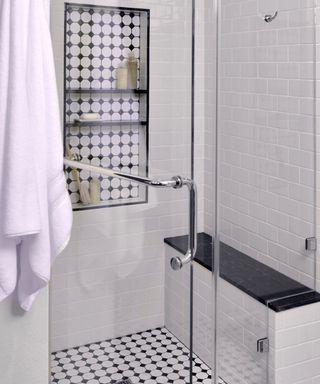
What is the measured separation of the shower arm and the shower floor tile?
27 cm

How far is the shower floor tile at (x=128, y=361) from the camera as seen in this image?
1.82 m

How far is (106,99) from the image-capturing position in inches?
70.3

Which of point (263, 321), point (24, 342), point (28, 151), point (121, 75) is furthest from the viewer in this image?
point (263, 321)

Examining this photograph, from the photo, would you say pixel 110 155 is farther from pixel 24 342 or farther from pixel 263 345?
pixel 263 345

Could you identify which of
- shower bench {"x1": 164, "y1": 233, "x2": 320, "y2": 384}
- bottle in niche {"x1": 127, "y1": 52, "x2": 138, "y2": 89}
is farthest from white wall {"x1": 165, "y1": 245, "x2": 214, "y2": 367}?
bottle in niche {"x1": 127, "y1": 52, "x2": 138, "y2": 89}

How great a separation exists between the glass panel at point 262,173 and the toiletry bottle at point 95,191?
0.59 metres

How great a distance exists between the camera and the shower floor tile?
5.96 feet

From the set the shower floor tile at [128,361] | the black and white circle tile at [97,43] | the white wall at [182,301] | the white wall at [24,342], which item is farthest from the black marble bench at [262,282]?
the black and white circle tile at [97,43]

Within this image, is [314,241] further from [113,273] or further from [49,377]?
[49,377]

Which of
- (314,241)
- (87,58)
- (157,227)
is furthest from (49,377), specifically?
(314,241)

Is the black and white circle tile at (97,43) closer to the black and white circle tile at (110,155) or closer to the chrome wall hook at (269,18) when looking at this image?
the black and white circle tile at (110,155)

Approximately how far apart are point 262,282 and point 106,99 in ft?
3.63

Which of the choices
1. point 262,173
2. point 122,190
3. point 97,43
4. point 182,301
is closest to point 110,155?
point 122,190

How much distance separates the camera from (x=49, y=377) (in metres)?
1.75
